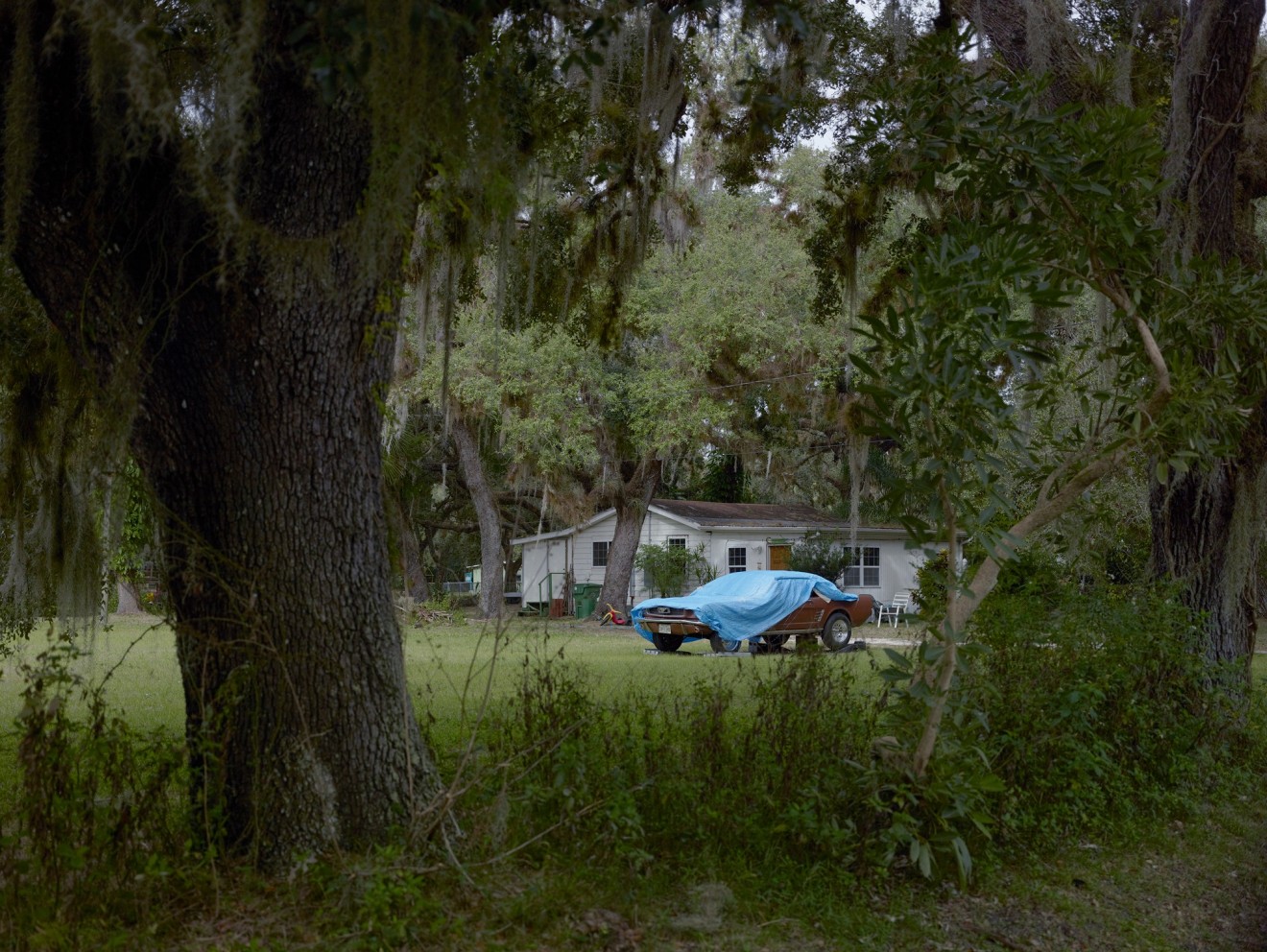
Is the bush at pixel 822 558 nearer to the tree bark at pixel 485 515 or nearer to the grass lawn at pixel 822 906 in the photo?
the tree bark at pixel 485 515

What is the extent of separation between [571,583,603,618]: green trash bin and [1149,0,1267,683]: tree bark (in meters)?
22.5

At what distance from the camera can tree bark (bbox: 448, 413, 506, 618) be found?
2586 centimetres

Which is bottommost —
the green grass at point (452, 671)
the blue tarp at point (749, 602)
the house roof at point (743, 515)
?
the green grass at point (452, 671)

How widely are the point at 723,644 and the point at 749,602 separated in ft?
2.51

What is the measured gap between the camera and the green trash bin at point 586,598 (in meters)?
29.5

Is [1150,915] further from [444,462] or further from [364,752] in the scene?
[444,462]

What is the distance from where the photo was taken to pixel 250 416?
4223 mm

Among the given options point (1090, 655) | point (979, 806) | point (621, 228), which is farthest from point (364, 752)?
point (621, 228)

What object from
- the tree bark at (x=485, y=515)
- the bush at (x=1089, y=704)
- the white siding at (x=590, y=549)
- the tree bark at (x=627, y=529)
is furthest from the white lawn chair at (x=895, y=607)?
the bush at (x=1089, y=704)

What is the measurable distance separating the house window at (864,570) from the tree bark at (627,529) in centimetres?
655

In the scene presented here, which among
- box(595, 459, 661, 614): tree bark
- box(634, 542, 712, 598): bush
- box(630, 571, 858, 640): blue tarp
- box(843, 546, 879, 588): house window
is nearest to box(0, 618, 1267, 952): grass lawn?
box(630, 571, 858, 640): blue tarp

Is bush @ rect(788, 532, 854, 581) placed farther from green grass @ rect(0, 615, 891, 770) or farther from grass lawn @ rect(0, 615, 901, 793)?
green grass @ rect(0, 615, 891, 770)

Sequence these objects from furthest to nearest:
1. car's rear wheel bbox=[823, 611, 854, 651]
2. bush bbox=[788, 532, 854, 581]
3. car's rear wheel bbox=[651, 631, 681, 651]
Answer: bush bbox=[788, 532, 854, 581] → car's rear wheel bbox=[823, 611, 854, 651] → car's rear wheel bbox=[651, 631, 681, 651]

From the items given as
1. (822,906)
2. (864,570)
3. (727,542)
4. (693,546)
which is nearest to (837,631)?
(727,542)
